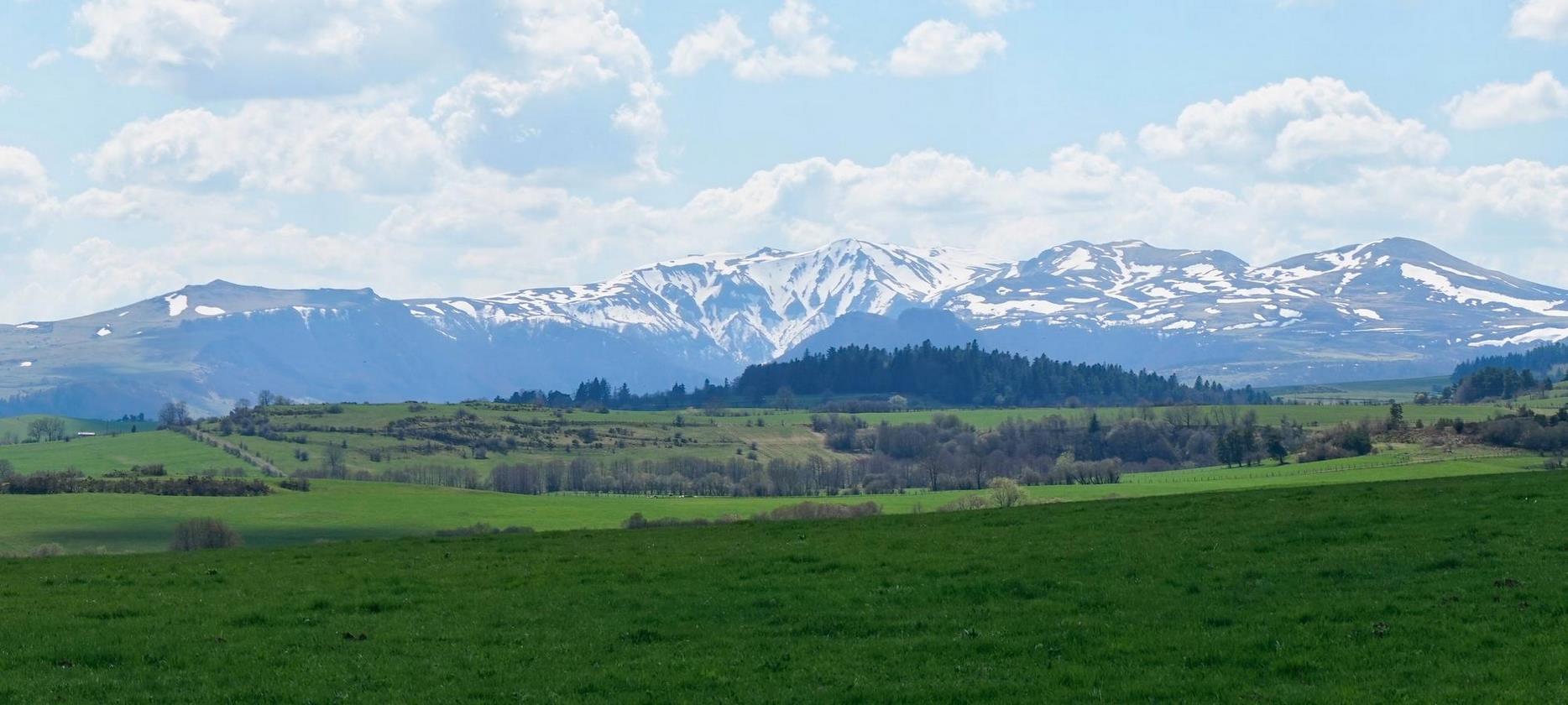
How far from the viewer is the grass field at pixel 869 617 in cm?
2208

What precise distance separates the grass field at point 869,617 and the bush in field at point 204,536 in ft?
122

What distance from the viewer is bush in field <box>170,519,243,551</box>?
79.4 metres

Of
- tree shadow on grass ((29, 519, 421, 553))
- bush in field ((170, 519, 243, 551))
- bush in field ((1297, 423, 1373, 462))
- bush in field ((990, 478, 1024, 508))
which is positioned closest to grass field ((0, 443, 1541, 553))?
tree shadow on grass ((29, 519, 421, 553))

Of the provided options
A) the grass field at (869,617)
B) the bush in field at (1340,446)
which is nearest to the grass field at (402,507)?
the bush in field at (1340,446)

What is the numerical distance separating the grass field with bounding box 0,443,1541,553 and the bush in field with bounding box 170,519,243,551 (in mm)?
8869

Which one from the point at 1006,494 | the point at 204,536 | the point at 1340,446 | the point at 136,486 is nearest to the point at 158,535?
the point at 204,536

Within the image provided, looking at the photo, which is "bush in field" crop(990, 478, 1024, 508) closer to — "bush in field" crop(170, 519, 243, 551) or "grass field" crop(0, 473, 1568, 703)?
"bush in field" crop(170, 519, 243, 551)

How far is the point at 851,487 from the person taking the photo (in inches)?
7470

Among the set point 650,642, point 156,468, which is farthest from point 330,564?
point 156,468

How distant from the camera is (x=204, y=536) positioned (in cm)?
8050

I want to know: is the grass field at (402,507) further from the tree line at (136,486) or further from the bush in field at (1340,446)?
the bush in field at (1340,446)

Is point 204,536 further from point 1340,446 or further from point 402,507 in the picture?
point 1340,446

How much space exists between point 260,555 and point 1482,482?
135 ft

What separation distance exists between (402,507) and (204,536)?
54.4m
